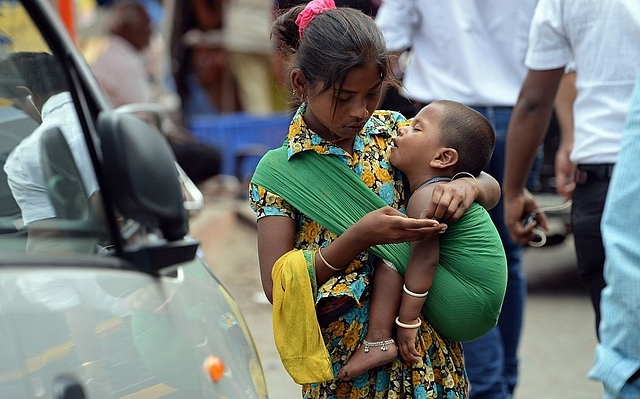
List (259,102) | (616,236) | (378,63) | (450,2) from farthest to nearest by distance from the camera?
(259,102)
(450,2)
(378,63)
(616,236)

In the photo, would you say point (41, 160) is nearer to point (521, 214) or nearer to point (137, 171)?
point (137, 171)

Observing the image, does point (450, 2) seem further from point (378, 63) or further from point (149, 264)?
point (149, 264)

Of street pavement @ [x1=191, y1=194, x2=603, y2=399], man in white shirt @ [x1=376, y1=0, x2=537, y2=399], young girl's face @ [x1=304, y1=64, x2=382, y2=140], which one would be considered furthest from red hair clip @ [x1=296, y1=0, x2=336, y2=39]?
street pavement @ [x1=191, y1=194, x2=603, y2=399]

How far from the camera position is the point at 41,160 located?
2.41m

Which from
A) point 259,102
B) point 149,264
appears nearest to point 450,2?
point 149,264

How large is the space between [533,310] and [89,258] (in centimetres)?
490

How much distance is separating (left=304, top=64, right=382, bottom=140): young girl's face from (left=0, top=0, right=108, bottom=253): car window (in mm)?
541

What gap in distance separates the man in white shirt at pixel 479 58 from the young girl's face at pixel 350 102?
5.56ft

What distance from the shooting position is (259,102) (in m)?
10.2

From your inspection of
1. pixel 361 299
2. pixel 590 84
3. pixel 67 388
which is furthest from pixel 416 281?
pixel 590 84

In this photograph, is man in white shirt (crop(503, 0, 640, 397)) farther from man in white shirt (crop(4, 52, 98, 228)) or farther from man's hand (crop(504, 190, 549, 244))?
man in white shirt (crop(4, 52, 98, 228))

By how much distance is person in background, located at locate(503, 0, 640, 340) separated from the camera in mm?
3121

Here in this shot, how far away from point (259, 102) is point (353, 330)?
7885mm

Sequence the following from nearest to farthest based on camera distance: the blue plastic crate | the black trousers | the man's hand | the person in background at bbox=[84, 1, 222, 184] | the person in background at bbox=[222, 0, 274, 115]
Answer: the black trousers, the man's hand, the person in background at bbox=[84, 1, 222, 184], the blue plastic crate, the person in background at bbox=[222, 0, 274, 115]
